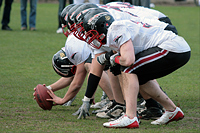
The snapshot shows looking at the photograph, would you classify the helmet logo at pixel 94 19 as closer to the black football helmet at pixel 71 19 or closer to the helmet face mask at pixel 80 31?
the helmet face mask at pixel 80 31

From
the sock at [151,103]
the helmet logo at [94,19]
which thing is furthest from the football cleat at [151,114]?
the helmet logo at [94,19]

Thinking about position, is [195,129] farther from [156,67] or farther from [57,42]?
[57,42]

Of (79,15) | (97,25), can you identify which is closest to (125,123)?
(97,25)

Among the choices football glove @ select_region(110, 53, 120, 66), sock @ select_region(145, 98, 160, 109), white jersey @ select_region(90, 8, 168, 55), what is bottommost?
sock @ select_region(145, 98, 160, 109)

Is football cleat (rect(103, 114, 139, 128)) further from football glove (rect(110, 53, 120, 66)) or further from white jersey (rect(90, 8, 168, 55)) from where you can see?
white jersey (rect(90, 8, 168, 55))

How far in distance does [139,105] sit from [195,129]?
4.04 ft

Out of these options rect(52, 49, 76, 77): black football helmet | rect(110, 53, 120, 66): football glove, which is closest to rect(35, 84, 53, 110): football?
rect(52, 49, 76, 77): black football helmet

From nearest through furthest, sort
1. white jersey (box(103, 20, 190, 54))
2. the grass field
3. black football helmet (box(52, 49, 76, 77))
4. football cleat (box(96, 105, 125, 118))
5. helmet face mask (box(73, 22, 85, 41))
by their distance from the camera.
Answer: white jersey (box(103, 20, 190, 54))
the grass field
helmet face mask (box(73, 22, 85, 41))
football cleat (box(96, 105, 125, 118))
black football helmet (box(52, 49, 76, 77))

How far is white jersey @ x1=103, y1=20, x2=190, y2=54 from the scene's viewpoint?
3724 mm

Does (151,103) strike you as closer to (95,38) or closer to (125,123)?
(125,123)

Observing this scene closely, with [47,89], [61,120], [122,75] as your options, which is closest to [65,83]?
[47,89]

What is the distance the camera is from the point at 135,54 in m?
3.95

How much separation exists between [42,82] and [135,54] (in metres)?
2.55

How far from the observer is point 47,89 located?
4.75 m
